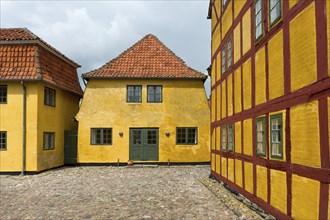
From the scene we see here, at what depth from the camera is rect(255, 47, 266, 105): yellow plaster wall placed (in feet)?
24.5

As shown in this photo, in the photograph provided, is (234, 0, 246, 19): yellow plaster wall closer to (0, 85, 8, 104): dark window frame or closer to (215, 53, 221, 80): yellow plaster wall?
(215, 53, 221, 80): yellow plaster wall

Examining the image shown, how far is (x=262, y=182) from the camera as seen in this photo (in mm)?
7590

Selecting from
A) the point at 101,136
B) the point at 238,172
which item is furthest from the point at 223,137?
the point at 101,136

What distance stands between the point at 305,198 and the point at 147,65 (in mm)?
16257

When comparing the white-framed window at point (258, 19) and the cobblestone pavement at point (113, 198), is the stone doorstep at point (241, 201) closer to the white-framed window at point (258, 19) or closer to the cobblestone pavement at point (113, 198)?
the cobblestone pavement at point (113, 198)

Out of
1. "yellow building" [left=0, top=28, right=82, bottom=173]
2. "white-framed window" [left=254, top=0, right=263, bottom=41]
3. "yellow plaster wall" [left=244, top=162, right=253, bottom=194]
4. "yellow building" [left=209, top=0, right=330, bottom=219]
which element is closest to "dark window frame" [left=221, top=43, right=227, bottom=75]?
"yellow building" [left=209, top=0, right=330, bottom=219]

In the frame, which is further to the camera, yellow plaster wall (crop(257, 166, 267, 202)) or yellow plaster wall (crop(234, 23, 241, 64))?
yellow plaster wall (crop(234, 23, 241, 64))

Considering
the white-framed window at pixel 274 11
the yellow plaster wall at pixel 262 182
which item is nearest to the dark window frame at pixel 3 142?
the yellow plaster wall at pixel 262 182

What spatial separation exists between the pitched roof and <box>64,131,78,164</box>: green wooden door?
3814mm

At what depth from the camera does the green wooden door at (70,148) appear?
19.7 meters

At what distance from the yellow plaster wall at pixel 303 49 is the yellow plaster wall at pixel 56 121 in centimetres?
1365

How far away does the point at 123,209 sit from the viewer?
28.0 feet

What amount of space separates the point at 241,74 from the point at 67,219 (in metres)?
6.16

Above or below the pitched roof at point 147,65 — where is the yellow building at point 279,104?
below
